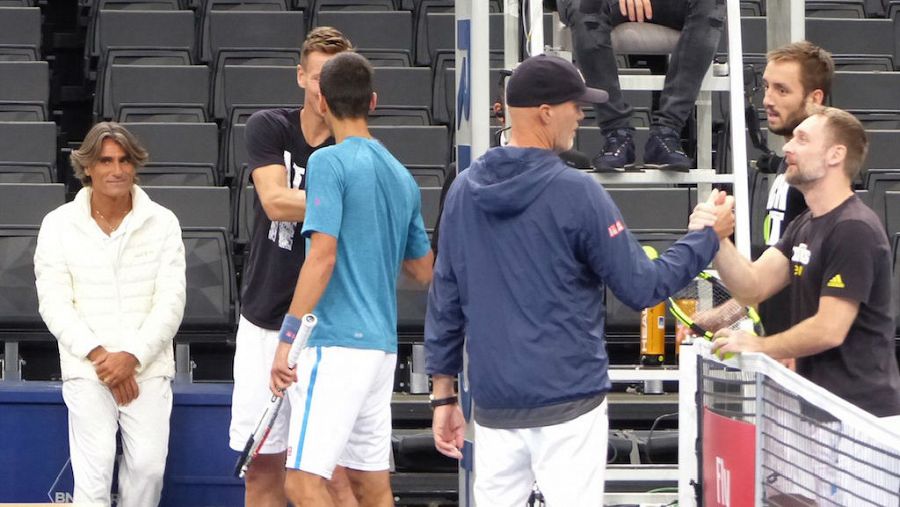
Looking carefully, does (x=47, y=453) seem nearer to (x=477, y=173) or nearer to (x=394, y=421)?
(x=394, y=421)

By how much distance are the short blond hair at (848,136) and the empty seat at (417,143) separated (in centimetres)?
436

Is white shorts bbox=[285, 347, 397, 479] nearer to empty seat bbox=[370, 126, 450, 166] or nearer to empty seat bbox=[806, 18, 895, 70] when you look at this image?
empty seat bbox=[370, 126, 450, 166]

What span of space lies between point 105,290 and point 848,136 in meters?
3.06

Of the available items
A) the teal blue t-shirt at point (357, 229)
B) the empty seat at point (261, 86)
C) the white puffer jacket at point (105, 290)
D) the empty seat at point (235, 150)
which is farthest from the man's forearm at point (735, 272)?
the empty seat at point (261, 86)

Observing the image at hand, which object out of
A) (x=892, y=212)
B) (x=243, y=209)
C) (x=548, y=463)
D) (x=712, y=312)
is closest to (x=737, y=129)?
(x=712, y=312)

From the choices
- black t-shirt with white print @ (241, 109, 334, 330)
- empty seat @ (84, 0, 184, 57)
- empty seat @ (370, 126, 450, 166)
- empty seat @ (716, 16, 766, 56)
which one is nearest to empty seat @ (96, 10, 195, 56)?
empty seat @ (84, 0, 184, 57)

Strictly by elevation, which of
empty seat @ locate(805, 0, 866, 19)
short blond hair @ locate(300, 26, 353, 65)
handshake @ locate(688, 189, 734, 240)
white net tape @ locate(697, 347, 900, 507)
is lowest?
white net tape @ locate(697, 347, 900, 507)

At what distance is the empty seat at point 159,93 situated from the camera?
8.83 metres

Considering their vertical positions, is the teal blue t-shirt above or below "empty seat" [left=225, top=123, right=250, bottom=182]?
below

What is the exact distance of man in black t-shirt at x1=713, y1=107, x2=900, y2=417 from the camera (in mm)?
3953

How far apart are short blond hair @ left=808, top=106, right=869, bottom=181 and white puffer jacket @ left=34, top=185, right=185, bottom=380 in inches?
113

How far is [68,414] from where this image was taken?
5918 millimetres

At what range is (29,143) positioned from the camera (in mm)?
8344

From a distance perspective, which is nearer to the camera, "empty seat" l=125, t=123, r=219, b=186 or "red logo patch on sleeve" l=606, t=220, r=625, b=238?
"red logo patch on sleeve" l=606, t=220, r=625, b=238
